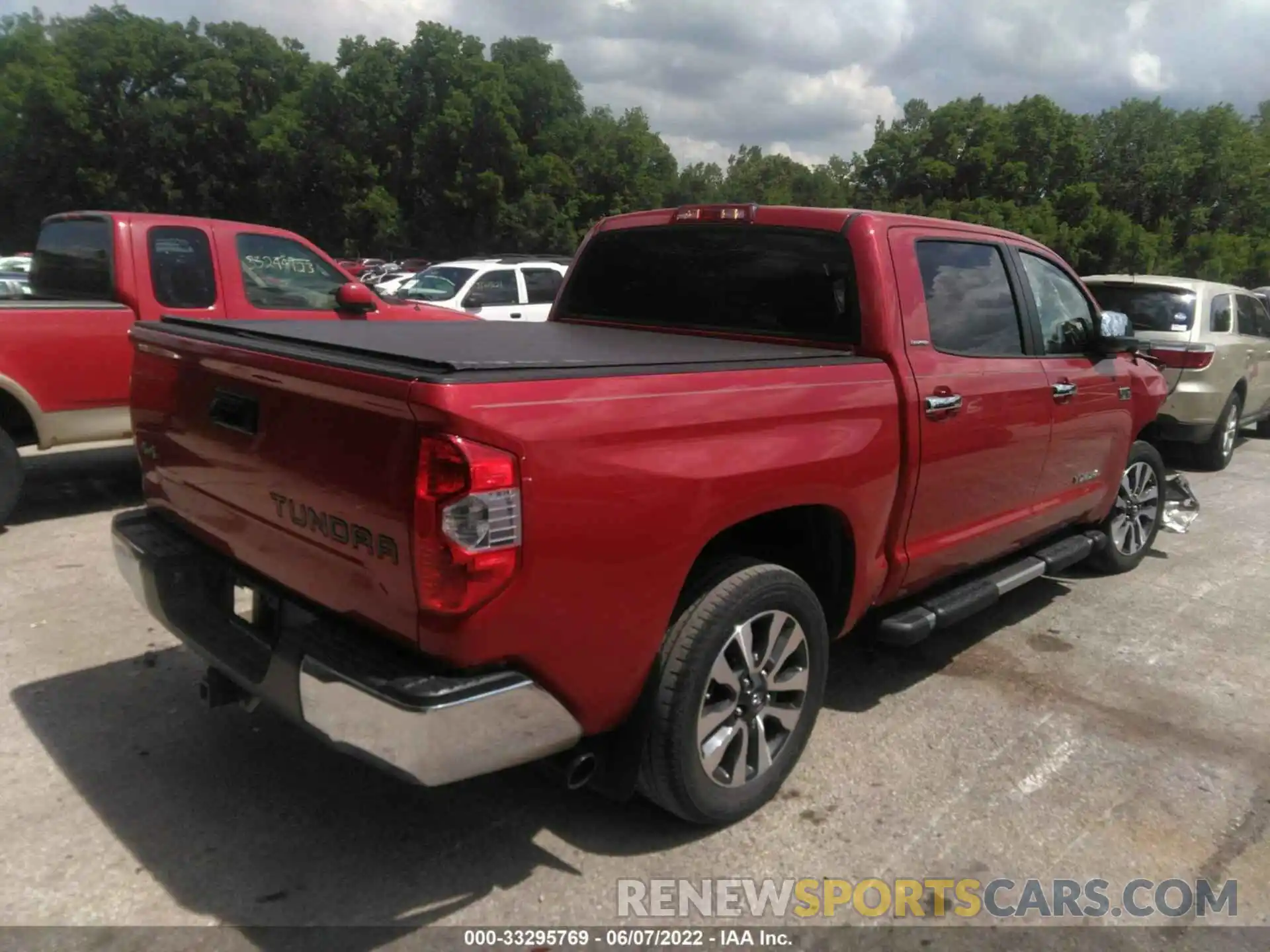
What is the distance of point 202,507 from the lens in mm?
3156

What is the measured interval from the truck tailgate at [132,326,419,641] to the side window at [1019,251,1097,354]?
3389 mm

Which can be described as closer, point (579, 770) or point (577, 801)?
point (579, 770)

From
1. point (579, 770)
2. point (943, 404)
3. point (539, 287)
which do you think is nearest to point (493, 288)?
point (539, 287)

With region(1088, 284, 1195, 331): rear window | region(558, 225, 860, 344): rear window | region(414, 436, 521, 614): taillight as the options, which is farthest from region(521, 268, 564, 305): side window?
region(414, 436, 521, 614): taillight

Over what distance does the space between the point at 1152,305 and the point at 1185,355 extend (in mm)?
549

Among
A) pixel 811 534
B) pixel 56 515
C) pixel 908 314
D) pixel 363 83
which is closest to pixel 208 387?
pixel 811 534

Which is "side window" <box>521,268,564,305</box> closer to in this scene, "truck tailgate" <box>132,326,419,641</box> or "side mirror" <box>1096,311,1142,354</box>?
"side mirror" <box>1096,311,1142,354</box>

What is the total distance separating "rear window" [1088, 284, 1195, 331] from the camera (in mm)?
8602

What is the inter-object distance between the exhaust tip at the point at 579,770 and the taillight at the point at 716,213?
2322 mm

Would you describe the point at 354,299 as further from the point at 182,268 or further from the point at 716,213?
the point at 716,213

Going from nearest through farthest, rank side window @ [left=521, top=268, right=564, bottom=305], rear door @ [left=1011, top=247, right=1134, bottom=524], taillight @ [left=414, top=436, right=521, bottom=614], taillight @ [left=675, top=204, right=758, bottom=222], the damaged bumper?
taillight @ [left=414, top=436, right=521, bottom=614] < taillight @ [left=675, top=204, right=758, bottom=222] < rear door @ [left=1011, top=247, right=1134, bottom=524] < the damaged bumper < side window @ [left=521, top=268, right=564, bottom=305]

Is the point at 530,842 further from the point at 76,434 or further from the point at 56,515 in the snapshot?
the point at 56,515

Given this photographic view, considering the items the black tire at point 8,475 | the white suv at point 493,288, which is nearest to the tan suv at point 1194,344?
the white suv at point 493,288

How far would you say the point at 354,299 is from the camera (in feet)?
22.3
